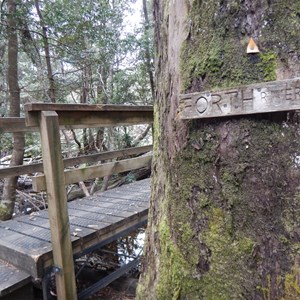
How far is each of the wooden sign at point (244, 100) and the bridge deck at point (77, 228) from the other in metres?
1.52

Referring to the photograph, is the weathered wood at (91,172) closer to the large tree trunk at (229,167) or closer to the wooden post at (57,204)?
the wooden post at (57,204)

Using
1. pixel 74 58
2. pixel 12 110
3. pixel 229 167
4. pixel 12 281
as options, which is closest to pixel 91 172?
pixel 12 281

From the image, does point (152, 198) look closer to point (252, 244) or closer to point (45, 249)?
point (252, 244)

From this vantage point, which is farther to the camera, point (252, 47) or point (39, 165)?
point (39, 165)

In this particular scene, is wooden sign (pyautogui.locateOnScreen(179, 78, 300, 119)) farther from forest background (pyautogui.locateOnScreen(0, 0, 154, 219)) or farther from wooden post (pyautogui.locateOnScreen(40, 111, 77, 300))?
forest background (pyautogui.locateOnScreen(0, 0, 154, 219))

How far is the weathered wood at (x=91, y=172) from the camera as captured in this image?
187 centimetres

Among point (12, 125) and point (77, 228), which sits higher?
point (12, 125)

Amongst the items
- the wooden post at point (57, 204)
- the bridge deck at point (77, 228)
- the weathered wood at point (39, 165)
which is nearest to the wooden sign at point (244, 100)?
the wooden post at point (57, 204)

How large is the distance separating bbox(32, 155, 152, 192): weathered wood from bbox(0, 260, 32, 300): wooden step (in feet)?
1.92

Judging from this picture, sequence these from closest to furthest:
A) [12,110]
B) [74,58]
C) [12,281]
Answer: [12,281]
[12,110]
[74,58]

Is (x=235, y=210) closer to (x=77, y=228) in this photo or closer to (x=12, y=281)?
(x=12, y=281)

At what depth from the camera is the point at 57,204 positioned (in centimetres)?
189

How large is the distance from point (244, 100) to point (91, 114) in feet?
5.26

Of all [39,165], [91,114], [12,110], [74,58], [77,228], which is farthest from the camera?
[74,58]
